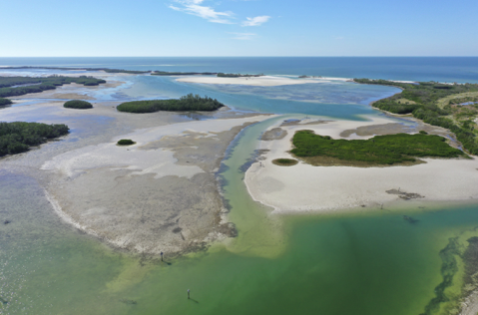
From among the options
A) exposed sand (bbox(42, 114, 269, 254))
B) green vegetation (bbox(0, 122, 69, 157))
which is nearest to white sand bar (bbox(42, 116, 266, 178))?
exposed sand (bbox(42, 114, 269, 254))

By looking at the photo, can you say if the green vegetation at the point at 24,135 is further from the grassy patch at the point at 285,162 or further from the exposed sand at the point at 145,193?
the grassy patch at the point at 285,162

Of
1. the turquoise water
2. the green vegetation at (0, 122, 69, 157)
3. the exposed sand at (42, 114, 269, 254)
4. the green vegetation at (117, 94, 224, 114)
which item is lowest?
the turquoise water

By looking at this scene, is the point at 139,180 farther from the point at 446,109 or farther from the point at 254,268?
the point at 446,109

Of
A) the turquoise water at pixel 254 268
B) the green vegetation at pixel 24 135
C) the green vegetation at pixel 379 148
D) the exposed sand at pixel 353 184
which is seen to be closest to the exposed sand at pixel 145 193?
the turquoise water at pixel 254 268

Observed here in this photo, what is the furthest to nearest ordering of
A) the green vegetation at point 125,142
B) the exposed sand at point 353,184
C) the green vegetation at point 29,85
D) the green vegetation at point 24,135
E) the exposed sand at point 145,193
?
the green vegetation at point 29,85 < the green vegetation at point 125,142 < the green vegetation at point 24,135 < the exposed sand at point 353,184 < the exposed sand at point 145,193

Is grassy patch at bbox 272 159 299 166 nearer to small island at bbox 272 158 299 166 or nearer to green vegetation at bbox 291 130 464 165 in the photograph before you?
small island at bbox 272 158 299 166

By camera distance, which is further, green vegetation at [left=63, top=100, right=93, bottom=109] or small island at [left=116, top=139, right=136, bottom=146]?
green vegetation at [left=63, top=100, right=93, bottom=109]
